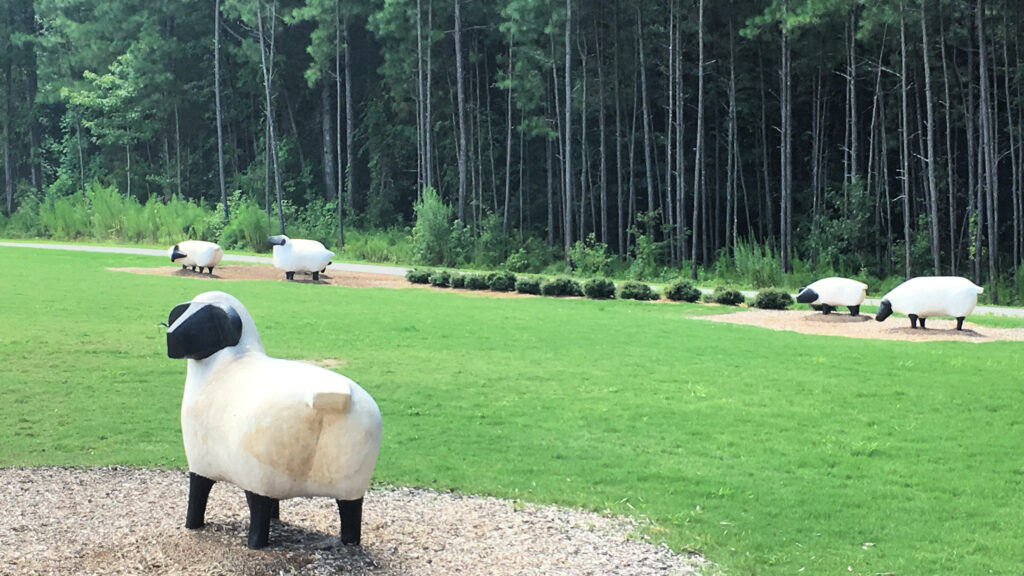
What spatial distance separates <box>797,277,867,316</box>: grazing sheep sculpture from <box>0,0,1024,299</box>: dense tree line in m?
5.98

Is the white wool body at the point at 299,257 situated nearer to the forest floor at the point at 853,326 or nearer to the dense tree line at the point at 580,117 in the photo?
the forest floor at the point at 853,326

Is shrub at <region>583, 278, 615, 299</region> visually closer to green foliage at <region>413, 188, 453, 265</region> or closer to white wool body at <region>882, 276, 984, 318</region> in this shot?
white wool body at <region>882, 276, 984, 318</region>

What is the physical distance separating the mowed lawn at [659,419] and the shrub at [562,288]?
487cm

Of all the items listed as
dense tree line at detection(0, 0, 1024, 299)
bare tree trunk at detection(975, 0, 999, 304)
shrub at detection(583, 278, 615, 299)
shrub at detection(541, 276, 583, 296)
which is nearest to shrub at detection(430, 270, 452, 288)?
shrub at detection(541, 276, 583, 296)

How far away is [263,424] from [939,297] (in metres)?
14.6

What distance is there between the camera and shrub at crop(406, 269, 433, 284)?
25312 millimetres

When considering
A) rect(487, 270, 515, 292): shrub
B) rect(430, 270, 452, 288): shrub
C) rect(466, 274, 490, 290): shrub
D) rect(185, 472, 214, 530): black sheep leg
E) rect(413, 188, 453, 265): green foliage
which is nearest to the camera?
rect(185, 472, 214, 530): black sheep leg

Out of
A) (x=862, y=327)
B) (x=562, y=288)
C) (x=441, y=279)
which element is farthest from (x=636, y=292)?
(x=862, y=327)

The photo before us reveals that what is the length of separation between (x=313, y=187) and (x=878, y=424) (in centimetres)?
4048

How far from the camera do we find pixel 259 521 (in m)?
5.50

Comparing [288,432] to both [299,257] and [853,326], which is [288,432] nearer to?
[853,326]

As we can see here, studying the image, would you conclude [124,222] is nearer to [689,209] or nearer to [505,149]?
[505,149]

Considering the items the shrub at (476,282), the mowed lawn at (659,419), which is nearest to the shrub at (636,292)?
the shrub at (476,282)

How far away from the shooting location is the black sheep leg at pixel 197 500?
18.9 ft
